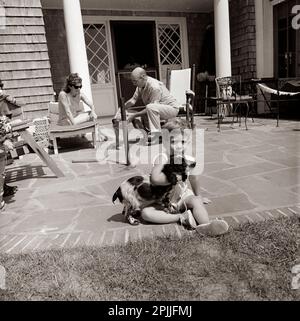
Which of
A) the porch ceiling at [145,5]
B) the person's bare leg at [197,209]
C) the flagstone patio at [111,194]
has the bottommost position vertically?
the flagstone patio at [111,194]

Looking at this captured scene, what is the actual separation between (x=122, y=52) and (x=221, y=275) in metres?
8.46

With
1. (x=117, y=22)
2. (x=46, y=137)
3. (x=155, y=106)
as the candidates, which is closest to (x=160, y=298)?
(x=155, y=106)

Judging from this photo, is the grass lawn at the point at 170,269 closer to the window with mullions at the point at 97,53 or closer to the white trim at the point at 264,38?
the white trim at the point at 264,38

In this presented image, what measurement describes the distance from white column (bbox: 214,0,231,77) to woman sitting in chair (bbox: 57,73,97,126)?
143 inches

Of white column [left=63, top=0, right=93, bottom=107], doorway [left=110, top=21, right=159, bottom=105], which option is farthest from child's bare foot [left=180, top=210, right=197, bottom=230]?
doorway [left=110, top=21, right=159, bottom=105]

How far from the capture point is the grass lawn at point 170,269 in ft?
4.53

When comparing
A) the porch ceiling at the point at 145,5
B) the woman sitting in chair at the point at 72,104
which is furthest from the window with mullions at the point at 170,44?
the woman sitting in chair at the point at 72,104

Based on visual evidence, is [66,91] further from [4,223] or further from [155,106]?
[4,223]

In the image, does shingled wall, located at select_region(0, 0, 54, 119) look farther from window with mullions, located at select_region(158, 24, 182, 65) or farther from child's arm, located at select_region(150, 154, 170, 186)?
child's arm, located at select_region(150, 154, 170, 186)

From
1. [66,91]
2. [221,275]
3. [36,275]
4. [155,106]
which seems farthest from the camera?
[66,91]

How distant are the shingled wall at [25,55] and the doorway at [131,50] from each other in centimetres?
302

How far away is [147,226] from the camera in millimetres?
2104

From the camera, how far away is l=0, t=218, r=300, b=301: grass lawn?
1381 mm

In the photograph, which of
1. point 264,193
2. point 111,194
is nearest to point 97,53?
point 111,194
